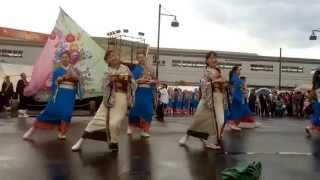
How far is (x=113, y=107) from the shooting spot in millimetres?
9914

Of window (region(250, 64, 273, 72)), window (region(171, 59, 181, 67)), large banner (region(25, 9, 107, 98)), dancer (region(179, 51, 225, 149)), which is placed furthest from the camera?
window (region(250, 64, 273, 72))

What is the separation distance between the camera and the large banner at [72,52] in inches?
809

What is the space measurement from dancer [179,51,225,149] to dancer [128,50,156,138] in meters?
2.28

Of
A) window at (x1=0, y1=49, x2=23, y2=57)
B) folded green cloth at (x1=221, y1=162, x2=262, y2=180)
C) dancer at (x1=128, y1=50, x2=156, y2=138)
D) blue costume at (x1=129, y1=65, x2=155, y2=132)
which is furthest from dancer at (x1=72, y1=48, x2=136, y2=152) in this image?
window at (x1=0, y1=49, x2=23, y2=57)

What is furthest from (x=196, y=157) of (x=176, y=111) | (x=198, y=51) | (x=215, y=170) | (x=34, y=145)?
(x=198, y=51)

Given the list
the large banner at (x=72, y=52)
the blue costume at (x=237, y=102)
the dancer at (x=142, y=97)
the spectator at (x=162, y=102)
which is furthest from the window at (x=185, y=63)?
the dancer at (x=142, y=97)

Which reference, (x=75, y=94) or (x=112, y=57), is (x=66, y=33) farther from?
(x=112, y=57)

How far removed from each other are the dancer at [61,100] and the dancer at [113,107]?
184 centimetres

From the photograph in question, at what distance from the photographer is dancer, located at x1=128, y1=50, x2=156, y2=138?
1293cm

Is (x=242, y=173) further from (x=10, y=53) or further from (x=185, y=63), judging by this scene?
(x=185, y=63)

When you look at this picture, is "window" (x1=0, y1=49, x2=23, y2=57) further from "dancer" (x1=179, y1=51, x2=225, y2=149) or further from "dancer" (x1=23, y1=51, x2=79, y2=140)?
"dancer" (x1=179, y1=51, x2=225, y2=149)

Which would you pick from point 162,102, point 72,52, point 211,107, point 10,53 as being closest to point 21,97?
point 72,52

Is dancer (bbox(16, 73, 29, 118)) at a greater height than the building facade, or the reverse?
the building facade

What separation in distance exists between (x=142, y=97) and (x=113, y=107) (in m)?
3.25
